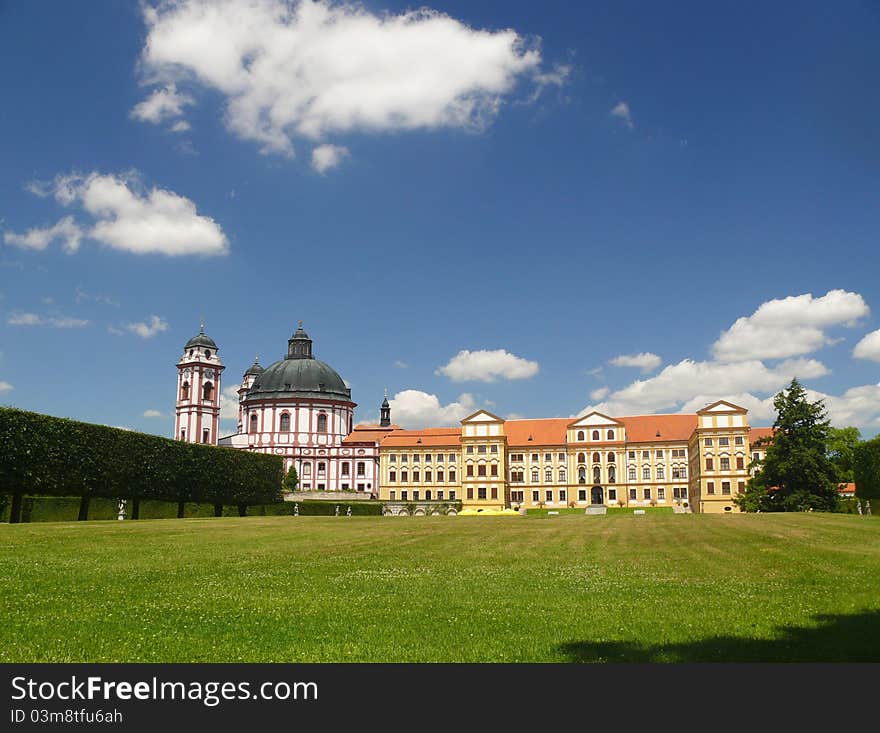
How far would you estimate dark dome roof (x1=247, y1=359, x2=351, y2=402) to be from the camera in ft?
408

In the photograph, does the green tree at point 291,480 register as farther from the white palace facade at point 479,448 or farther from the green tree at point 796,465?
the green tree at point 796,465

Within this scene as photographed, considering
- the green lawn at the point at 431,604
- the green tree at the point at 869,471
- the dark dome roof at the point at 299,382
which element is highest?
the dark dome roof at the point at 299,382

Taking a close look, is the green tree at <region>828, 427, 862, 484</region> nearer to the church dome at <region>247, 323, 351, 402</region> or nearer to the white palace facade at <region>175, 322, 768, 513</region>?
the white palace facade at <region>175, 322, 768, 513</region>

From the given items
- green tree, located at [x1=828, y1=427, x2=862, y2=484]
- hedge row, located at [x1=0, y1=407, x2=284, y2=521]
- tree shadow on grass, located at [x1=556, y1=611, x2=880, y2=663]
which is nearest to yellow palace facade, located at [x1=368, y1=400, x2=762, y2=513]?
green tree, located at [x1=828, y1=427, x2=862, y2=484]

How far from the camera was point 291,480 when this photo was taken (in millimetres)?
113625

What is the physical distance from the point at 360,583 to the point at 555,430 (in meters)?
101

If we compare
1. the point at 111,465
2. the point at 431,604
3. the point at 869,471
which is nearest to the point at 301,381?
the point at 111,465

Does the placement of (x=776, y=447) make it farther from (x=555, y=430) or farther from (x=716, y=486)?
(x=555, y=430)

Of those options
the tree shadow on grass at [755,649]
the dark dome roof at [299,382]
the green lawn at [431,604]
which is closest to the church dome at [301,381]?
the dark dome roof at [299,382]

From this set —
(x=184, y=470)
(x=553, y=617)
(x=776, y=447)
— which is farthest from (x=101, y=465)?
(x=776, y=447)

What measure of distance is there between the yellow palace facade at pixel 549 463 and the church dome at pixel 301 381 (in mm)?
16451

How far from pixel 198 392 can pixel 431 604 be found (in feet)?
373

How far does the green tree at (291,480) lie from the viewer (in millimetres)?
112438

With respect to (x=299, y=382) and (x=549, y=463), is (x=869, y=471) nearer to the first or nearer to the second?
(x=549, y=463)
